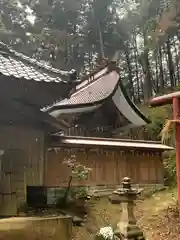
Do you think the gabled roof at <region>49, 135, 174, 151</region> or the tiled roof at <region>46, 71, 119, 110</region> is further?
the tiled roof at <region>46, 71, 119, 110</region>

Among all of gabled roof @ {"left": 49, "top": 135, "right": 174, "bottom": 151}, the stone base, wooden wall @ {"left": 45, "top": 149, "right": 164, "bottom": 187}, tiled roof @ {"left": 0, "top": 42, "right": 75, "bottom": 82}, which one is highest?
tiled roof @ {"left": 0, "top": 42, "right": 75, "bottom": 82}

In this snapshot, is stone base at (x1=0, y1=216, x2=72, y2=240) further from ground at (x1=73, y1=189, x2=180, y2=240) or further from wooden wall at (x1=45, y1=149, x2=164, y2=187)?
wooden wall at (x1=45, y1=149, x2=164, y2=187)

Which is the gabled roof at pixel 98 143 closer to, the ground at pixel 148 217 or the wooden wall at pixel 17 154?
the ground at pixel 148 217

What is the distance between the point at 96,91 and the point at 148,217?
917 centimetres

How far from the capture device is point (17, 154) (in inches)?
302

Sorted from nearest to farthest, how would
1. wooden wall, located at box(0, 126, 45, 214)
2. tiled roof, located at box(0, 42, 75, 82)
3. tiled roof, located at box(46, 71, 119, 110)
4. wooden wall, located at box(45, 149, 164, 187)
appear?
1. tiled roof, located at box(0, 42, 75, 82)
2. wooden wall, located at box(0, 126, 45, 214)
3. wooden wall, located at box(45, 149, 164, 187)
4. tiled roof, located at box(46, 71, 119, 110)

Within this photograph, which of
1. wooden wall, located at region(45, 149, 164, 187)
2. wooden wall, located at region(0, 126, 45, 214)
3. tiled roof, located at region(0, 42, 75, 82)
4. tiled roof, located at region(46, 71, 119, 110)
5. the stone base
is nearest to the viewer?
the stone base

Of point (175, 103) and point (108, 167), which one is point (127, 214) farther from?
point (108, 167)

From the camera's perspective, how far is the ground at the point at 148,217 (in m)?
9.30

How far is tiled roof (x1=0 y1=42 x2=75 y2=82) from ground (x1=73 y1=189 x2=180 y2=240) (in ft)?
14.9

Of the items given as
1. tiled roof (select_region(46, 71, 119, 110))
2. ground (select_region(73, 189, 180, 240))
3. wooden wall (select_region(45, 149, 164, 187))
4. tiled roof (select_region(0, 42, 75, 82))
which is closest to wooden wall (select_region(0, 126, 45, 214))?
tiled roof (select_region(0, 42, 75, 82))

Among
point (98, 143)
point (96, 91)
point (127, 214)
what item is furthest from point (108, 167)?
point (96, 91)

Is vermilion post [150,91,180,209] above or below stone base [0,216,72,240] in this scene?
above

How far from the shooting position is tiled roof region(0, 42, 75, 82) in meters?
6.41
